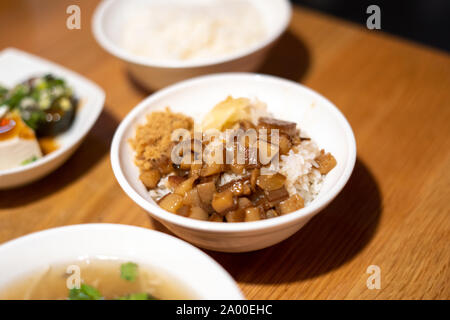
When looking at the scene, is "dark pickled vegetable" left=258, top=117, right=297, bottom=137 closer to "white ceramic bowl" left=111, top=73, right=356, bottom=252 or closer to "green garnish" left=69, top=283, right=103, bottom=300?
"white ceramic bowl" left=111, top=73, right=356, bottom=252

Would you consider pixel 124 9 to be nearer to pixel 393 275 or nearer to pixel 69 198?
pixel 69 198

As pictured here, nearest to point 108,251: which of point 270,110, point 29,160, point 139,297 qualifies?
point 139,297

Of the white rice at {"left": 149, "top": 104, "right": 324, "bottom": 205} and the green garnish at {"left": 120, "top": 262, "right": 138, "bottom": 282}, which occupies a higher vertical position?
the white rice at {"left": 149, "top": 104, "right": 324, "bottom": 205}

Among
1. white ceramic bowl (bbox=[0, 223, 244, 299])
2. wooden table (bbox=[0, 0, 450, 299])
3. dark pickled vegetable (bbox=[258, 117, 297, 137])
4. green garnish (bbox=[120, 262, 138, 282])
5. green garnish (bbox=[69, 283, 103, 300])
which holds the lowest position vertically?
wooden table (bbox=[0, 0, 450, 299])

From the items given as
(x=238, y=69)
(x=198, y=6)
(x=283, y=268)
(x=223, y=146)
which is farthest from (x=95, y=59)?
(x=283, y=268)

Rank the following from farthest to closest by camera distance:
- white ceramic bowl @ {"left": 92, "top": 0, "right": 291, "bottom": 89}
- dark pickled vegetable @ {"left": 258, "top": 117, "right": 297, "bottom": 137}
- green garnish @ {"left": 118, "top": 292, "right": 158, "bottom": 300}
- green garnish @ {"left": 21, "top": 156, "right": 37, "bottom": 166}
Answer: white ceramic bowl @ {"left": 92, "top": 0, "right": 291, "bottom": 89} < green garnish @ {"left": 21, "top": 156, "right": 37, "bottom": 166} < dark pickled vegetable @ {"left": 258, "top": 117, "right": 297, "bottom": 137} < green garnish @ {"left": 118, "top": 292, "right": 158, "bottom": 300}

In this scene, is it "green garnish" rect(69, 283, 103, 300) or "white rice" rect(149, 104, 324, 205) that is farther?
"white rice" rect(149, 104, 324, 205)

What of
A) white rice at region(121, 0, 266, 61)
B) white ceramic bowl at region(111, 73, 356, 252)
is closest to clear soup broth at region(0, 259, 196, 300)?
white ceramic bowl at region(111, 73, 356, 252)

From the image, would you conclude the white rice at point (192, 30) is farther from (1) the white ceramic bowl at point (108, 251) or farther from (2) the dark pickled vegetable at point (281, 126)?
(1) the white ceramic bowl at point (108, 251)

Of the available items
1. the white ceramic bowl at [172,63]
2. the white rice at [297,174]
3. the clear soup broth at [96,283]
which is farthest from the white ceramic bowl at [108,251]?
the white ceramic bowl at [172,63]
